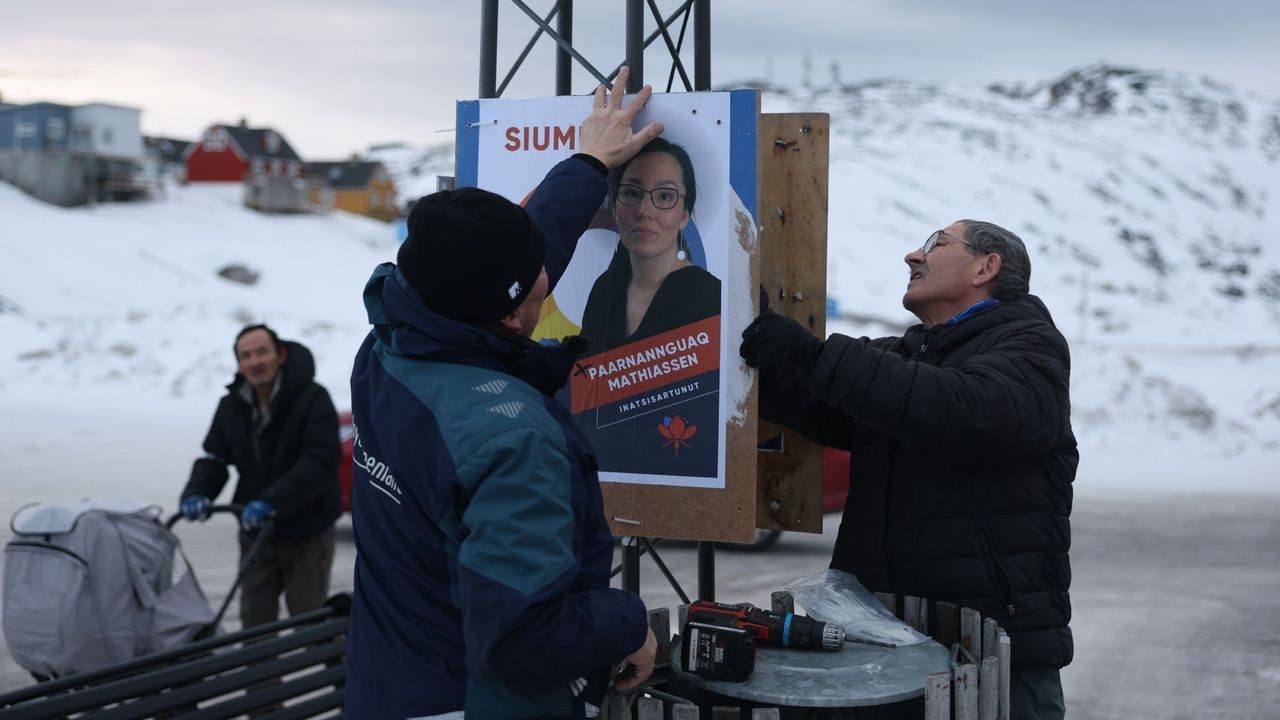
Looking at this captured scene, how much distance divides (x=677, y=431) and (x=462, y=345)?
4.36 ft

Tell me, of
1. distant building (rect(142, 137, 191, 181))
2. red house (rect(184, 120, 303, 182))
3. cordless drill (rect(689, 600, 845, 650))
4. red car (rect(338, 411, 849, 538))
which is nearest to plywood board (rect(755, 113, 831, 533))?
cordless drill (rect(689, 600, 845, 650))

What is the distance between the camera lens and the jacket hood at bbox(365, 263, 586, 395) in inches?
84.4

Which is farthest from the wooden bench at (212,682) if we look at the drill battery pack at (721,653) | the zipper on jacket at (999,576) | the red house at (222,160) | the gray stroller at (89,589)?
the red house at (222,160)

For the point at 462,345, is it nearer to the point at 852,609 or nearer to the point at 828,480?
the point at 852,609

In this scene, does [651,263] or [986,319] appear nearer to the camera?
[986,319]

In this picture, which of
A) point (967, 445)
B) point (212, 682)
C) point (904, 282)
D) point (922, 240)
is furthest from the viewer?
point (922, 240)

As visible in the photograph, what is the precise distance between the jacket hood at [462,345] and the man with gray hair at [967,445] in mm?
908

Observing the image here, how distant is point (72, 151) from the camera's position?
161ft

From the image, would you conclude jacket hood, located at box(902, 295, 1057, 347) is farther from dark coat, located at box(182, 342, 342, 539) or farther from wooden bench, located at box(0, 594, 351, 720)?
dark coat, located at box(182, 342, 342, 539)

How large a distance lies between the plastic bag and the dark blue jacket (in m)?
0.93

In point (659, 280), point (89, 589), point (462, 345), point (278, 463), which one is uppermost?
point (659, 280)

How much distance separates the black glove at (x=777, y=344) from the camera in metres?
3.02

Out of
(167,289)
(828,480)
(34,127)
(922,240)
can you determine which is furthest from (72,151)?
(828,480)

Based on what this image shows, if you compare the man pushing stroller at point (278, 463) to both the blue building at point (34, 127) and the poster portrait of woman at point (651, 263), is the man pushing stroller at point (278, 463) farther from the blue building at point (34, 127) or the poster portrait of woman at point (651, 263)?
the blue building at point (34, 127)
